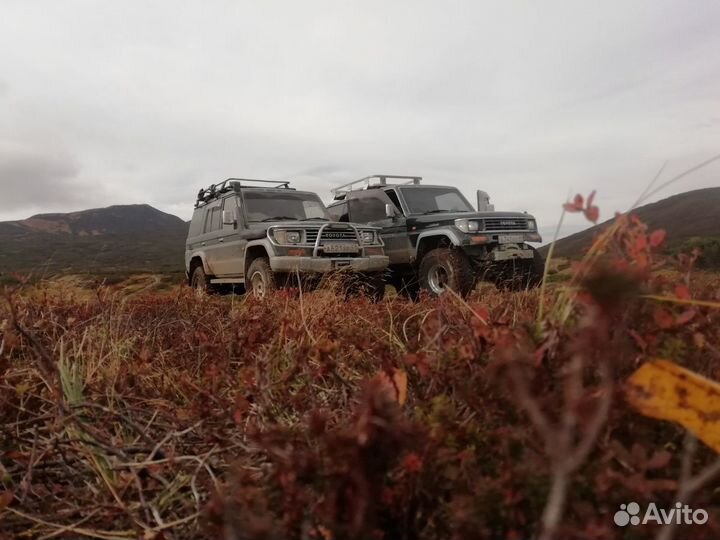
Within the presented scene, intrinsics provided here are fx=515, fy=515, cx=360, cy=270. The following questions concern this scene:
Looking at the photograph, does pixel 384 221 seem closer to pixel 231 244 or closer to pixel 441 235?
pixel 441 235

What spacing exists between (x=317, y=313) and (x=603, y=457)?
2.59 m

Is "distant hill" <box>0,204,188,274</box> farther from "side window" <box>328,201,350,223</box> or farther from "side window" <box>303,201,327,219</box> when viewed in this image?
"side window" <box>303,201,327,219</box>

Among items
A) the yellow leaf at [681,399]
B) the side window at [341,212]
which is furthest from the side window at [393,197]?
the yellow leaf at [681,399]

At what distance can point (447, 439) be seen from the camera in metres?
1.35

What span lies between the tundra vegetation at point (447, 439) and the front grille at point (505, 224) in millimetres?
6034

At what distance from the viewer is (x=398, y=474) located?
49.9 inches

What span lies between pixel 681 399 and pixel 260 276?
283 inches

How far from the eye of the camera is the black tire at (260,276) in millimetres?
7668

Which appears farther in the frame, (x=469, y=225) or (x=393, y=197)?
(x=393, y=197)

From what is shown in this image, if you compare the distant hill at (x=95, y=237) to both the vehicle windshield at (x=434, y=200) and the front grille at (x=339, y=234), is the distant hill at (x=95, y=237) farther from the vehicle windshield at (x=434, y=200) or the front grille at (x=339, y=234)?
the front grille at (x=339, y=234)

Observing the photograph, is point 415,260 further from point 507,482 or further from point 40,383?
point 507,482

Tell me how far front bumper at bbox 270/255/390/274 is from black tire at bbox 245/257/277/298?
9.6 inches

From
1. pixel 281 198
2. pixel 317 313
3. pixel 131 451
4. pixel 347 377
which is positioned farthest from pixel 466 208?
pixel 131 451

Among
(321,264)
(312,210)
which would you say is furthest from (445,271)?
(312,210)
